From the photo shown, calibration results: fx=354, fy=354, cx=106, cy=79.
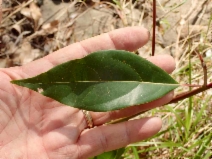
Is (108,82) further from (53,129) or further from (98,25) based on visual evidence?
(98,25)

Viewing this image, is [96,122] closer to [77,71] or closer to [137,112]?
[137,112]

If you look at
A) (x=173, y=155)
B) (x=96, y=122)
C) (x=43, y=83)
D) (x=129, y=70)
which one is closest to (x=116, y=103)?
(x=129, y=70)

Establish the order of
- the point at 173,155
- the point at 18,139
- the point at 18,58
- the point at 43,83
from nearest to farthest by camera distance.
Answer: the point at 43,83, the point at 18,139, the point at 173,155, the point at 18,58

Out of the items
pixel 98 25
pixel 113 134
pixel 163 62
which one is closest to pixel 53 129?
pixel 113 134

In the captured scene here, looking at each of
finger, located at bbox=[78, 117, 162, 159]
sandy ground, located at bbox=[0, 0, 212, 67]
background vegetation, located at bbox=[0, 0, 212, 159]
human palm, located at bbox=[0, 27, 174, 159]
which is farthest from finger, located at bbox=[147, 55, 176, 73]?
sandy ground, located at bbox=[0, 0, 212, 67]

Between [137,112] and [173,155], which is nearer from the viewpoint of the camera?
[137,112]

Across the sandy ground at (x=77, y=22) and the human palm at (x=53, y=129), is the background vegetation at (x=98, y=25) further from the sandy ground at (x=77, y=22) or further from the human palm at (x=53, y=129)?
the human palm at (x=53, y=129)

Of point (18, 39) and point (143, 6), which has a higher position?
point (143, 6)
